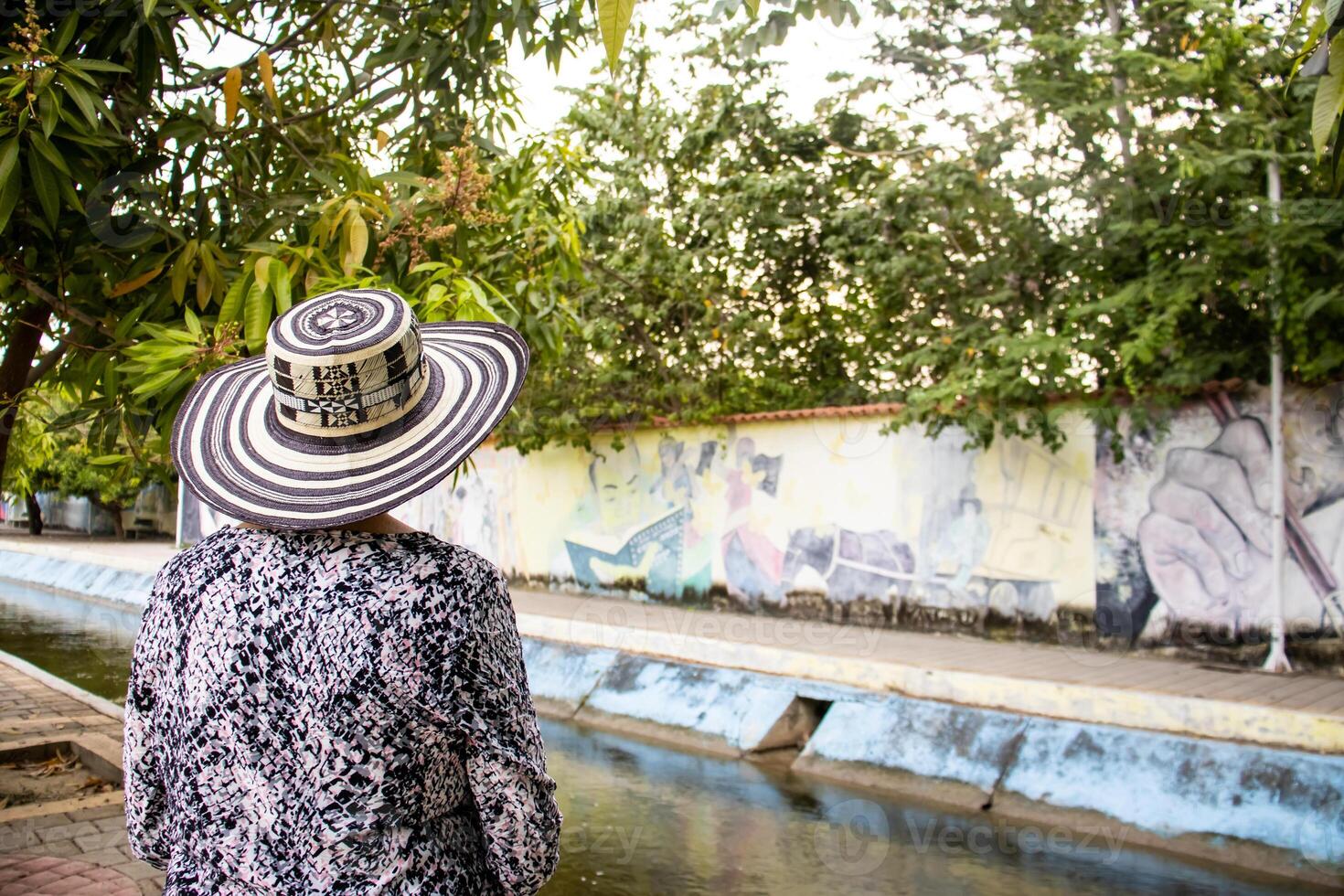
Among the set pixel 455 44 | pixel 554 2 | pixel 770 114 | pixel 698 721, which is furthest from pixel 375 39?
pixel 770 114

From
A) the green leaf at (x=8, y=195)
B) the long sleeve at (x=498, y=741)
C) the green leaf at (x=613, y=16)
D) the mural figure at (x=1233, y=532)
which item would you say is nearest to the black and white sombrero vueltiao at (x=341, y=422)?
the long sleeve at (x=498, y=741)

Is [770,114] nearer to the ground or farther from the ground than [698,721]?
farther from the ground

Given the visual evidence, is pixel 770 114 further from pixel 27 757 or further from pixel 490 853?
pixel 490 853

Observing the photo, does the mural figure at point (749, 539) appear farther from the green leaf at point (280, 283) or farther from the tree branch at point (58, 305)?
the green leaf at point (280, 283)

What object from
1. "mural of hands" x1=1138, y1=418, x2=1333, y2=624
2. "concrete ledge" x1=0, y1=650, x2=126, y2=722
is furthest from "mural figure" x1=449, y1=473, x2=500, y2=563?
"mural of hands" x1=1138, y1=418, x2=1333, y2=624

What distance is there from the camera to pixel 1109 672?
328 inches

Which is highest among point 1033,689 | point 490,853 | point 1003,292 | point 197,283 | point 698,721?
point 1003,292

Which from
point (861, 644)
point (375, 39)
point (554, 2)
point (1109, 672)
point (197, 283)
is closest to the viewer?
Result: point (197, 283)

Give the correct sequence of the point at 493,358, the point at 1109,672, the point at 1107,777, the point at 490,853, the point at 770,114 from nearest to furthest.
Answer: the point at 490,853
the point at 493,358
the point at 1107,777
the point at 1109,672
the point at 770,114

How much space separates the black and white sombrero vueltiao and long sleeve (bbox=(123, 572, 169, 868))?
25cm

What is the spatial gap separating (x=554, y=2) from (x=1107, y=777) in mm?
5251

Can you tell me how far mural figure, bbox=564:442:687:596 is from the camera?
13766mm

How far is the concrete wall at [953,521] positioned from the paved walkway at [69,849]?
9.02ft

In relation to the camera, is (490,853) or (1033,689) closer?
(490,853)
